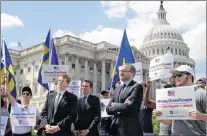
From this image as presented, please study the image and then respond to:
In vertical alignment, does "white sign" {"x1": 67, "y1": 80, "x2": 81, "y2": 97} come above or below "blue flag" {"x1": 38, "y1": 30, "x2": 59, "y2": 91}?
below

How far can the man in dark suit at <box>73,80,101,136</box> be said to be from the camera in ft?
23.6

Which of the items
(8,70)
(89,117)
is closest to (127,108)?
(89,117)

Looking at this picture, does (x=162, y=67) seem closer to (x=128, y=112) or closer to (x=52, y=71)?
(x=128, y=112)

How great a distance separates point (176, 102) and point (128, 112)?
1.30 meters

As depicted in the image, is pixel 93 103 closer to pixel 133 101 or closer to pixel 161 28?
pixel 133 101

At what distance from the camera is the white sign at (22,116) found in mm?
7078

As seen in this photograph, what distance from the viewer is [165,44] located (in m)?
100

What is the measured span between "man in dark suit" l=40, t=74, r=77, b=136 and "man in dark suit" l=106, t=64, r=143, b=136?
0.91 meters

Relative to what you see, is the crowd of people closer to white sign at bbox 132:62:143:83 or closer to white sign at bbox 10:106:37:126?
white sign at bbox 10:106:37:126

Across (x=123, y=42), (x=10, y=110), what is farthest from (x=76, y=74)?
(x=10, y=110)

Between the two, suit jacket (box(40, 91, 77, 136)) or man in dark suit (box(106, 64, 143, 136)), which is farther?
suit jacket (box(40, 91, 77, 136))

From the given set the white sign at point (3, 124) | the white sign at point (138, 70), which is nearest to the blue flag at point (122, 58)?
the white sign at point (138, 70)

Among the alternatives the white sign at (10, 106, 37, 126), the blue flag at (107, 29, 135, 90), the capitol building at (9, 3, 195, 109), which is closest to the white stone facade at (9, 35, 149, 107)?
the capitol building at (9, 3, 195, 109)

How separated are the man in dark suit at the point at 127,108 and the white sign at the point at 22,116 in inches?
74.3
